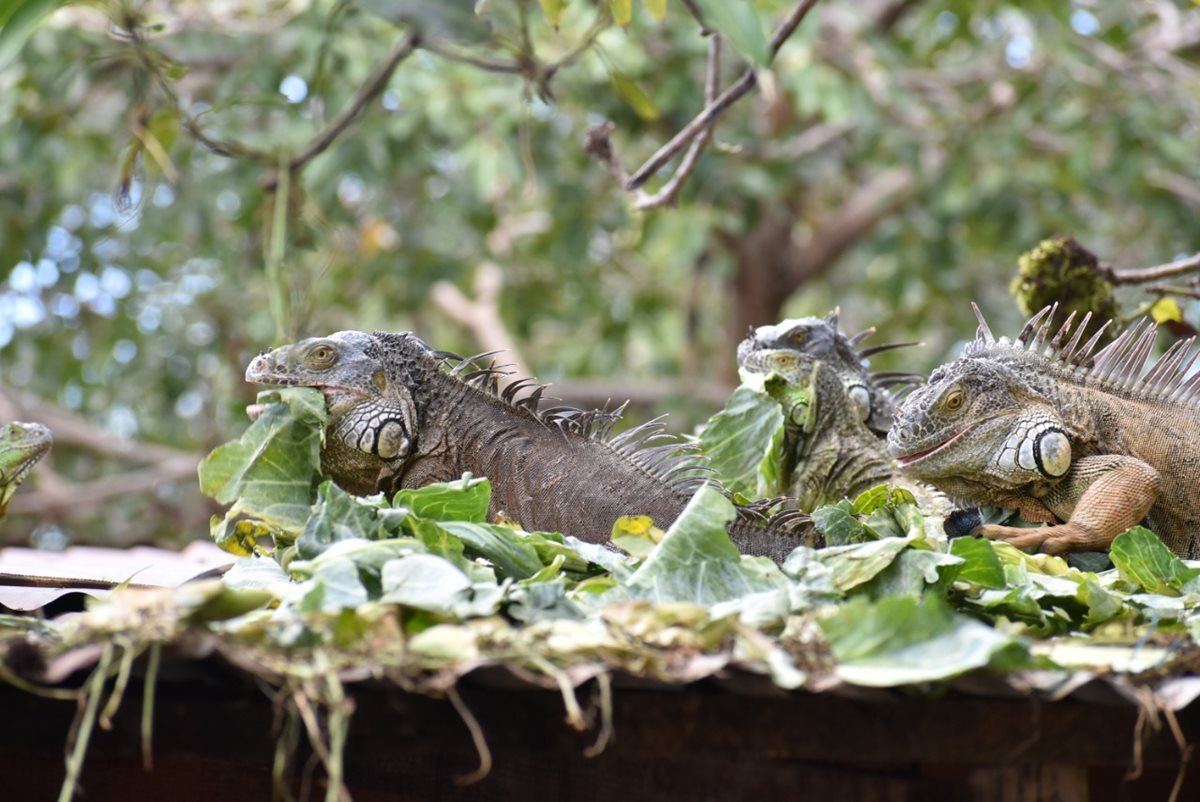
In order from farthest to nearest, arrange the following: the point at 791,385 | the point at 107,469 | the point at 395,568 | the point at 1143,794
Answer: the point at 107,469 → the point at 791,385 → the point at 1143,794 → the point at 395,568

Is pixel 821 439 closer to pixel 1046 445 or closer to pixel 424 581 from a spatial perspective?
pixel 1046 445

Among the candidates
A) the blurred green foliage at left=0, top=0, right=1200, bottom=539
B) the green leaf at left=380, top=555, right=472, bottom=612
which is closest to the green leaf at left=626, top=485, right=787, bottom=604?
the green leaf at left=380, top=555, right=472, bottom=612

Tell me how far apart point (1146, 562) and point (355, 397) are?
2.24 metres

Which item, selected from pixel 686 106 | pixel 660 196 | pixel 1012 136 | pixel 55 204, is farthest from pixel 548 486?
pixel 55 204

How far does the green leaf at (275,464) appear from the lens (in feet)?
12.7

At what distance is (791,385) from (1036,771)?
7.39 ft

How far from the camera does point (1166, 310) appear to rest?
5.07 m

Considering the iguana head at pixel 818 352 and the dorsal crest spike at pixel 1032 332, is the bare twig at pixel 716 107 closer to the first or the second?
the iguana head at pixel 818 352

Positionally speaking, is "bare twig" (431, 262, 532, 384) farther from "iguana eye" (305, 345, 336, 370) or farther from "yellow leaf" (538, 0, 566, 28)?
"iguana eye" (305, 345, 336, 370)

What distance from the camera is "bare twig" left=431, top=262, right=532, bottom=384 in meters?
12.9

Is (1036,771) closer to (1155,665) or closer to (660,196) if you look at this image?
(1155,665)

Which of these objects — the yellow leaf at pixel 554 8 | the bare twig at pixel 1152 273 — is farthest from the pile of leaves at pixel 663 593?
the bare twig at pixel 1152 273

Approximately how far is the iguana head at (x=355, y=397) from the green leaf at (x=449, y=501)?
80 centimetres

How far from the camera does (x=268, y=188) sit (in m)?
6.04
